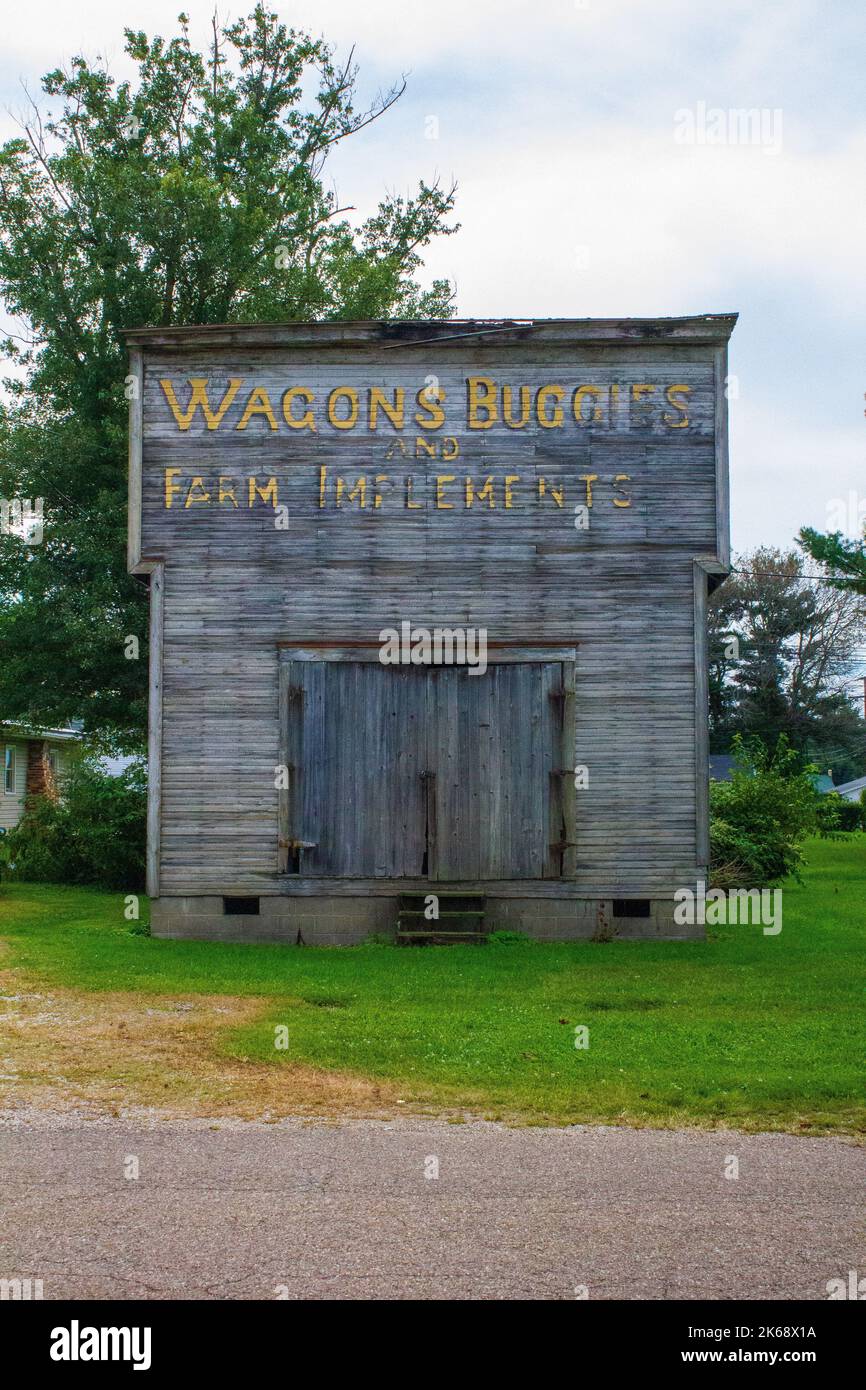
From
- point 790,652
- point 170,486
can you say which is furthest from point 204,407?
point 790,652

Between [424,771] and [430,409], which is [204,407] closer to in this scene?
[430,409]

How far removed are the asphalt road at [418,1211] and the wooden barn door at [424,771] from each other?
906 centimetres

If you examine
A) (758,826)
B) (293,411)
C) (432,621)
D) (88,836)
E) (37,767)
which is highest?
(293,411)

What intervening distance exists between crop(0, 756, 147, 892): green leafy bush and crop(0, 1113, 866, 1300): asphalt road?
17.1m

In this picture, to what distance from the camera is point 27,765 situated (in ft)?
150

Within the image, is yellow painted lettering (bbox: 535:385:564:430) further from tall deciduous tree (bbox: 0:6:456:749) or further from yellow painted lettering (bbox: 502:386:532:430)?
tall deciduous tree (bbox: 0:6:456:749)

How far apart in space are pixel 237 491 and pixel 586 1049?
1009 centimetres

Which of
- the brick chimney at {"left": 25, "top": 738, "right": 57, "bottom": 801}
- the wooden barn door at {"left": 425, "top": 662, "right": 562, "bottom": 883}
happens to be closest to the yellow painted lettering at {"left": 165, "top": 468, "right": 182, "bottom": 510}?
the wooden barn door at {"left": 425, "top": 662, "right": 562, "bottom": 883}

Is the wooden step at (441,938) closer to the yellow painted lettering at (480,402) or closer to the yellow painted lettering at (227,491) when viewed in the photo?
the yellow painted lettering at (227,491)

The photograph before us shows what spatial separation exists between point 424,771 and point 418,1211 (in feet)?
36.5

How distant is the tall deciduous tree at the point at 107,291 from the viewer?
27516 mm

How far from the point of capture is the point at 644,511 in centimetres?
1747

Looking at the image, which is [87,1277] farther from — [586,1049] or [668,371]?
[668,371]

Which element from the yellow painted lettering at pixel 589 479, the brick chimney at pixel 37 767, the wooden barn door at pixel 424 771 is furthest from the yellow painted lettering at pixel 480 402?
the brick chimney at pixel 37 767
